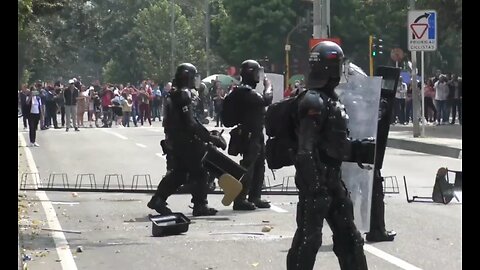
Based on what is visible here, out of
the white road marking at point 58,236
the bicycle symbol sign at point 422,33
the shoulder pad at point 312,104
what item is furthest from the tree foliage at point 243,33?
the shoulder pad at point 312,104

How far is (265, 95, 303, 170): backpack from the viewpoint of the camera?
24.9ft

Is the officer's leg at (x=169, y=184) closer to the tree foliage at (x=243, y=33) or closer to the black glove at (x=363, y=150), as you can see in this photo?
the black glove at (x=363, y=150)

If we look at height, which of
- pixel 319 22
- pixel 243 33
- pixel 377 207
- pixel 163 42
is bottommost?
pixel 377 207

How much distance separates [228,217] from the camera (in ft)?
43.8

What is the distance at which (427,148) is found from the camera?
85.0ft

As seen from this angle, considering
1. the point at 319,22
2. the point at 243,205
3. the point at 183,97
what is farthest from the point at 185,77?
the point at 319,22

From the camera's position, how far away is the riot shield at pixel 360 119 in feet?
28.8

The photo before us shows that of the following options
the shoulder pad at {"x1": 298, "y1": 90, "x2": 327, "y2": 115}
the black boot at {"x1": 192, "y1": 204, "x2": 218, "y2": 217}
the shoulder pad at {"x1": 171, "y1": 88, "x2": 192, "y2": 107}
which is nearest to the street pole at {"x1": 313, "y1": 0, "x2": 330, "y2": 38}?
the black boot at {"x1": 192, "y1": 204, "x2": 218, "y2": 217}

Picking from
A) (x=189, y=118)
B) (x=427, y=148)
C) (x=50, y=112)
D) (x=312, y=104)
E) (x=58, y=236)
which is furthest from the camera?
(x=50, y=112)

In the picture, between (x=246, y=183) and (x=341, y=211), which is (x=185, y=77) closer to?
(x=246, y=183)

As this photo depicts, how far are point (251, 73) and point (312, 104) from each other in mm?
5993

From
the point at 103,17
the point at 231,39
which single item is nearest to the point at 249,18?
the point at 231,39

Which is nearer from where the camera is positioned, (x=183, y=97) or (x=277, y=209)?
(x=183, y=97)
